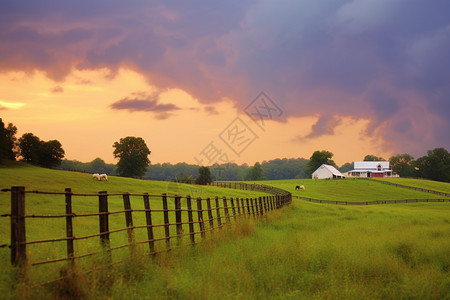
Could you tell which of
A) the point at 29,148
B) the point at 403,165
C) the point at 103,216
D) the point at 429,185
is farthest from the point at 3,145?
the point at 403,165

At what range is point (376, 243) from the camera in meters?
12.1

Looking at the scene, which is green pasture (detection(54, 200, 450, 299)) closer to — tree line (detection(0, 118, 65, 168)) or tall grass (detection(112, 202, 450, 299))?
tall grass (detection(112, 202, 450, 299))

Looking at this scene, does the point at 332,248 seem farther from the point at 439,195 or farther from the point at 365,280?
the point at 439,195

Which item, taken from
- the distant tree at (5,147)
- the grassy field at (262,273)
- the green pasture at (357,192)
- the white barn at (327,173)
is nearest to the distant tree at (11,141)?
the distant tree at (5,147)

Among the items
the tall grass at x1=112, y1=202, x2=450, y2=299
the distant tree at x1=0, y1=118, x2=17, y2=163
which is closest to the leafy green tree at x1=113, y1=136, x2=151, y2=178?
the distant tree at x1=0, y1=118, x2=17, y2=163

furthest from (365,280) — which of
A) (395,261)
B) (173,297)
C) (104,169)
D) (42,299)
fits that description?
(104,169)

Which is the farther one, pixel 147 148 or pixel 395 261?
pixel 147 148

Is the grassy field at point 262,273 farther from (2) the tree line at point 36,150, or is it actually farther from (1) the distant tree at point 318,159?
(1) the distant tree at point 318,159

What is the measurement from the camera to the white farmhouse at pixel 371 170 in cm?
13388

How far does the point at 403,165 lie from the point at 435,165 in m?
26.0

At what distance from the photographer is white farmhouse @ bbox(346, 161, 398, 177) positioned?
133875mm

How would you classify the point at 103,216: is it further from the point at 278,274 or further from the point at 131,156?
the point at 131,156

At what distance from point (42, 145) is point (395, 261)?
79.1 m

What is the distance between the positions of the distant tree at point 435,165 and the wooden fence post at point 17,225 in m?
150
